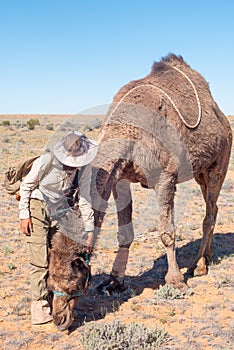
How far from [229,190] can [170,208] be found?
8.54 metres

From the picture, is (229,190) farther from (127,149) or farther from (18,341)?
(18,341)

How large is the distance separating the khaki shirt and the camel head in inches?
12.3

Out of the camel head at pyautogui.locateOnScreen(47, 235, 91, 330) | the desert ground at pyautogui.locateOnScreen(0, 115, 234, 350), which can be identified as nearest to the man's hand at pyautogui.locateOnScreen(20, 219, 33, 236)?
the camel head at pyautogui.locateOnScreen(47, 235, 91, 330)

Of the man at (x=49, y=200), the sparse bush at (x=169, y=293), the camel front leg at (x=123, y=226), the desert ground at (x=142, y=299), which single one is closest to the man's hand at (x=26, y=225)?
the man at (x=49, y=200)

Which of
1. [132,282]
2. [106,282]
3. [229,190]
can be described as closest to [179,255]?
[132,282]

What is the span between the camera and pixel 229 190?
14055 mm

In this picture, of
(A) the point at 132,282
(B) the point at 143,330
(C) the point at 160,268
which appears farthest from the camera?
(C) the point at 160,268

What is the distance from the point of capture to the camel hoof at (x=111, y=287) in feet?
19.5

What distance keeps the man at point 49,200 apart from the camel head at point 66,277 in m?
0.15

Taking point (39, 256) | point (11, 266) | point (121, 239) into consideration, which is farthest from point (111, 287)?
point (11, 266)

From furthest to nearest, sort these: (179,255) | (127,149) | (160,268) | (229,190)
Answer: (229,190) < (179,255) < (160,268) < (127,149)

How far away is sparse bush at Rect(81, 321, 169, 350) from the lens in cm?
426

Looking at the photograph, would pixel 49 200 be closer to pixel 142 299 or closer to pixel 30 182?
pixel 30 182

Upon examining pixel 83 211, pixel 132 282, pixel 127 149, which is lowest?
pixel 132 282
